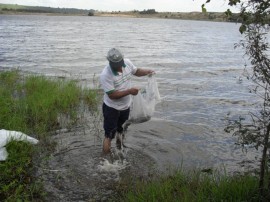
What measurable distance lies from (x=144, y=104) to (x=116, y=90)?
86cm

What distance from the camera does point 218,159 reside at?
302 inches

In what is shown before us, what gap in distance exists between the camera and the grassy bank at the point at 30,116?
5535 millimetres

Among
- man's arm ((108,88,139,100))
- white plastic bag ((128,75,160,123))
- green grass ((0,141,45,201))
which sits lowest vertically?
green grass ((0,141,45,201))

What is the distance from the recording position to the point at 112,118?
669 centimetres

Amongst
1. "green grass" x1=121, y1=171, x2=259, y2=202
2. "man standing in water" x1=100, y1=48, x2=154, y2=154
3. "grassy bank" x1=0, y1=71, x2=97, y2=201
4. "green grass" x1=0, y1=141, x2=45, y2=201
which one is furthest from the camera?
"man standing in water" x1=100, y1=48, x2=154, y2=154

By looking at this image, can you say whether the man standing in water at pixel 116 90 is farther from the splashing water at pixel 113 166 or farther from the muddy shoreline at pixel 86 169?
the muddy shoreline at pixel 86 169

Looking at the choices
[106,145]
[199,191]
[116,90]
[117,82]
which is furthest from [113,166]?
[199,191]

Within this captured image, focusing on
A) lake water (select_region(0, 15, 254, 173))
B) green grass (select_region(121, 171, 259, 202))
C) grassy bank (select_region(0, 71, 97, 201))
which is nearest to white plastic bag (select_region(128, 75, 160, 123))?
lake water (select_region(0, 15, 254, 173))

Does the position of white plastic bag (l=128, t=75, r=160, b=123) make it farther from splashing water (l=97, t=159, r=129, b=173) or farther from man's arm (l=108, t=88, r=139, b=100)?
splashing water (l=97, t=159, r=129, b=173)

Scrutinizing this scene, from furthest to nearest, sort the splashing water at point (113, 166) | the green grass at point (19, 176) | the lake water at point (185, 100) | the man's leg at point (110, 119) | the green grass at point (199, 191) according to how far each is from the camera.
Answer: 1. the lake water at point (185, 100)
2. the splashing water at point (113, 166)
3. the man's leg at point (110, 119)
4. the green grass at point (19, 176)
5. the green grass at point (199, 191)

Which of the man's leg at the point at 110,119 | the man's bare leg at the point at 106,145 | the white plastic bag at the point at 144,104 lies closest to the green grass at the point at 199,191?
the man's leg at the point at 110,119

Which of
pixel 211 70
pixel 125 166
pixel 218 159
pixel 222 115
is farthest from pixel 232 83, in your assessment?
pixel 125 166

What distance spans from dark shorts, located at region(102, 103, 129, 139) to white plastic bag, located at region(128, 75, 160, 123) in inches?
8.0

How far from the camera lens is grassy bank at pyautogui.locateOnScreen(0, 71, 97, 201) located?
5535mm
